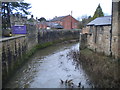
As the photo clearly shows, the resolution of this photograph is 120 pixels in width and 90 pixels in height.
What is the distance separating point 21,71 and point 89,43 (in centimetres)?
939

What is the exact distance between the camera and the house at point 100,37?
1274 centimetres

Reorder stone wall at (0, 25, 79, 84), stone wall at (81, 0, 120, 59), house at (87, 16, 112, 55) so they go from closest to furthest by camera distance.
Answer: stone wall at (0, 25, 79, 84) → stone wall at (81, 0, 120, 59) → house at (87, 16, 112, 55)

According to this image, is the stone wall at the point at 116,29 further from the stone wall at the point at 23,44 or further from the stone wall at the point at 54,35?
the stone wall at the point at 54,35

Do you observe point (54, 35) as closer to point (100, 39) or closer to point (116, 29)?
point (100, 39)

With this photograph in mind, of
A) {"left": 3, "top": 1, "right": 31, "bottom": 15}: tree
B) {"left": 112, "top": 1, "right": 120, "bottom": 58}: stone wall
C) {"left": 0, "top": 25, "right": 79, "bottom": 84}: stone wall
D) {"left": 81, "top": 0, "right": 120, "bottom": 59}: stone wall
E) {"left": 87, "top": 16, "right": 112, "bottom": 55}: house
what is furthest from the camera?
{"left": 3, "top": 1, "right": 31, "bottom": 15}: tree

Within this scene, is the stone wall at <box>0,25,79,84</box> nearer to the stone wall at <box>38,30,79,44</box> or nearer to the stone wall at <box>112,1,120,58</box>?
the stone wall at <box>38,30,79,44</box>

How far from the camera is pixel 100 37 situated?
567 inches

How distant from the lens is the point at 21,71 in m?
11.6

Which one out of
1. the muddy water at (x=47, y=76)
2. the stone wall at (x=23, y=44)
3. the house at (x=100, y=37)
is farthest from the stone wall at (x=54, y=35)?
the muddy water at (x=47, y=76)

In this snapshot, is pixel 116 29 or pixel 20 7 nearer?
pixel 116 29

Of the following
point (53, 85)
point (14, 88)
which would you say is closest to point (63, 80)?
point (53, 85)

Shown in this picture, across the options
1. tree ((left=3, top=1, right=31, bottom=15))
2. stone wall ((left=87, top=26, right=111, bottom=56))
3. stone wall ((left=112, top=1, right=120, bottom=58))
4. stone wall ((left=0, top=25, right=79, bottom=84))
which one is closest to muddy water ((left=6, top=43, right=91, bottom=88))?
stone wall ((left=0, top=25, right=79, bottom=84))

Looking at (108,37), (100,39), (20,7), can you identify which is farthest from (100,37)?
(20,7)

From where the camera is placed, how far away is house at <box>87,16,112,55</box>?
12742 mm
